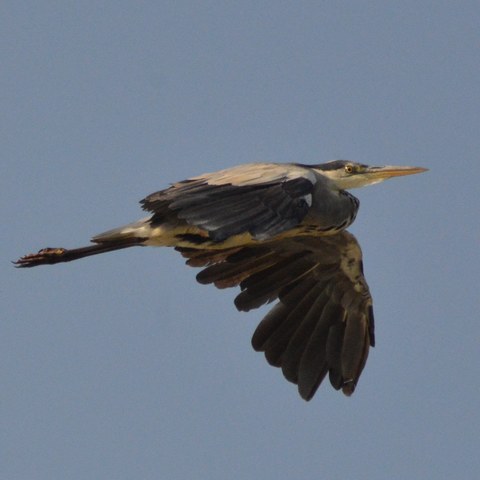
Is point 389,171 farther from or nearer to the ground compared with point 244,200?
farther from the ground

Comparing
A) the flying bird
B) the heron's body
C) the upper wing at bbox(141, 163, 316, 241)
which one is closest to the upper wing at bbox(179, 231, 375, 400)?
the flying bird

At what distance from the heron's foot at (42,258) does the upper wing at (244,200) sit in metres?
1.02

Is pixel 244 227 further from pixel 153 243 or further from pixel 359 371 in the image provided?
pixel 359 371

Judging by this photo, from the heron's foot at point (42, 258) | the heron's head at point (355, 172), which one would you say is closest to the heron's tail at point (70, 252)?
the heron's foot at point (42, 258)

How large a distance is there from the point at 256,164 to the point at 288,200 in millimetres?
1042

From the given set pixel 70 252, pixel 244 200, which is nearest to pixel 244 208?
pixel 244 200

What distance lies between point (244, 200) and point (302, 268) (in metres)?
2.35

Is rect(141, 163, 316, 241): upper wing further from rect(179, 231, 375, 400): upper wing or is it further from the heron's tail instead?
rect(179, 231, 375, 400): upper wing

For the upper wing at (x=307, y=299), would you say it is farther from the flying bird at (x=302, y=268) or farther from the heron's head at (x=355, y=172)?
the heron's head at (x=355, y=172)

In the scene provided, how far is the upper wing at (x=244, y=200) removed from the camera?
28.9 feet

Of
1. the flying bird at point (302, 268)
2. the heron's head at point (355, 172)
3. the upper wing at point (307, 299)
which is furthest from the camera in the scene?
the upper wing at point (307, 299)

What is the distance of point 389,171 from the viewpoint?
11.0 metres

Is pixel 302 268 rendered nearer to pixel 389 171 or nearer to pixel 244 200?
pixel 389 171

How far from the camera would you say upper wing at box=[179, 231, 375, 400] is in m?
11.0
